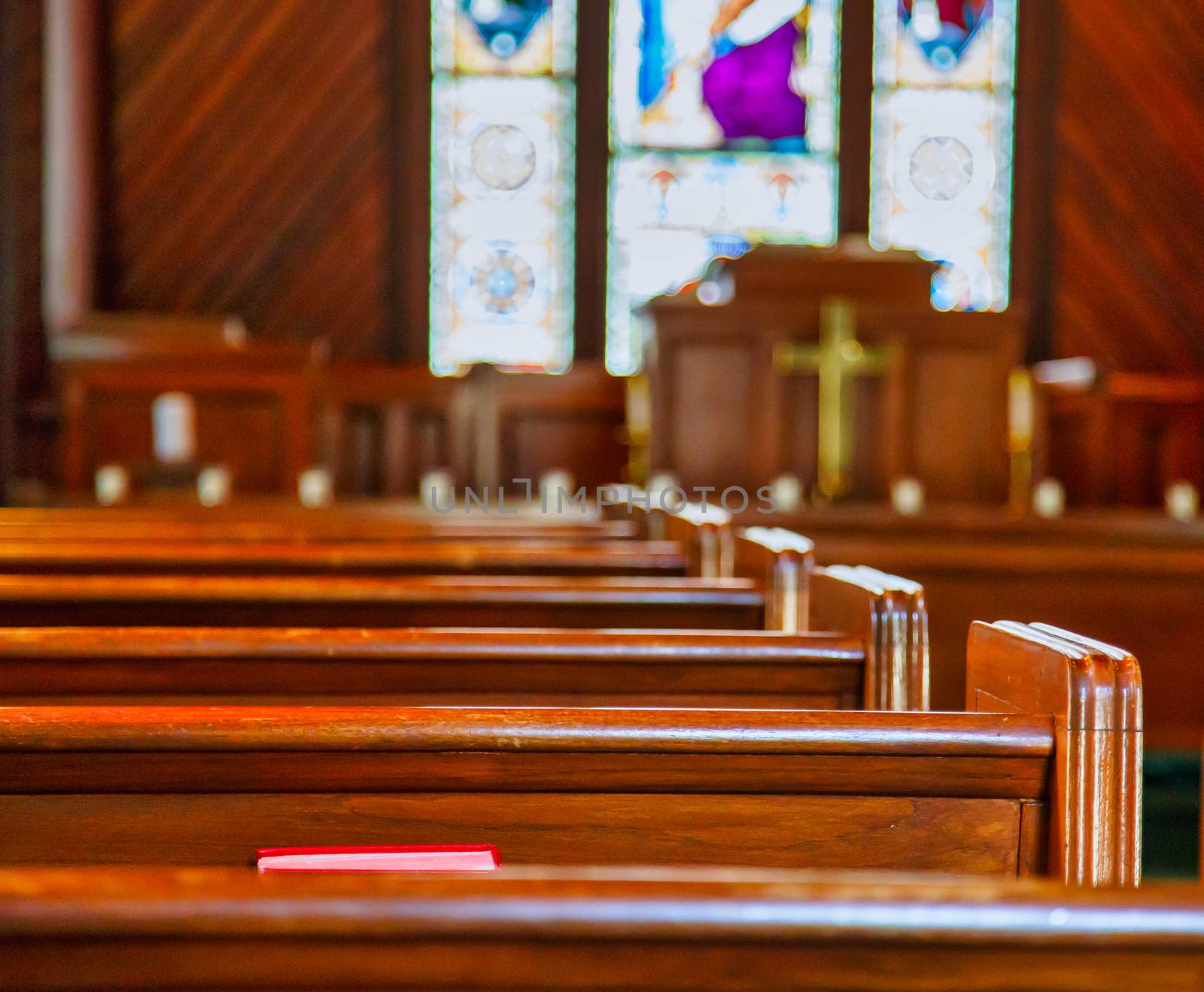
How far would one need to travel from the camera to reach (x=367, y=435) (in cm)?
625

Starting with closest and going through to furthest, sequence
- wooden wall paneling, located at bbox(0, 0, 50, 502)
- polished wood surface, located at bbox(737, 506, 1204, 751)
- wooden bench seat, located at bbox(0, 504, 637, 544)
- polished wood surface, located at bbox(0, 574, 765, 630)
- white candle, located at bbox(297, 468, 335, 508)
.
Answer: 1. polished wood surface, located at bbox(0, 574, 765, 630)
2. wooden bench seat, located at bbox(0, 504, 637, 544)
3. polished wood surface, located at bbox(737, 506, 1204, 751)
4. white candle, located at bbox(297, 468, 335, 508)
5. wooden wall paneling, located at bbox(0, 0, 50, 502)

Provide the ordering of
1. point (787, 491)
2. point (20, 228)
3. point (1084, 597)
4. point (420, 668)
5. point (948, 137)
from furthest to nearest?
point (948, 137) < point (20, 228) < point (787, 491) < point (1084, 597) < point (420, 668)

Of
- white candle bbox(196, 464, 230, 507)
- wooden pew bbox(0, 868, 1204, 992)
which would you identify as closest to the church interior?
wooden pew bbox(0, 868, 1204, 992)

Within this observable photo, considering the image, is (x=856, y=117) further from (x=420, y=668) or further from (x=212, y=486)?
(x=420, y=668)

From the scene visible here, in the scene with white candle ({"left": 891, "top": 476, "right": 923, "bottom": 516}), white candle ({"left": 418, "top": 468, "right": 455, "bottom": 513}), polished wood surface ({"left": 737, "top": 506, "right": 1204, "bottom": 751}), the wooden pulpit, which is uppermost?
the wooden pulpit

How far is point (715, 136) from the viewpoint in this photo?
685 centimetres

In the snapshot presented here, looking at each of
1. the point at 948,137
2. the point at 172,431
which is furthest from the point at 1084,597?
the point at 948,137

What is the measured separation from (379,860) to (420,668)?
1.92 feet

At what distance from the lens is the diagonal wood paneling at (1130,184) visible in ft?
21.9

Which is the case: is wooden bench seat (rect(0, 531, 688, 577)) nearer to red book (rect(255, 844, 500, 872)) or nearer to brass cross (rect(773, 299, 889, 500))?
red book (rect(255, 844, 500, 872))

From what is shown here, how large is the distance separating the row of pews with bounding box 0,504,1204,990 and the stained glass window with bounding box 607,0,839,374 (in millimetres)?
4837

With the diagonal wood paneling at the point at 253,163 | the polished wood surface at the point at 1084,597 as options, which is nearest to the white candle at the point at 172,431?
the diagonal wood paneling at the point at 253,163

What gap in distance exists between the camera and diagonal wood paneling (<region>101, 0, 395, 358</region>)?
637 cm

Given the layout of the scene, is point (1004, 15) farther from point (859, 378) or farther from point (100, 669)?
point (100, 669)
